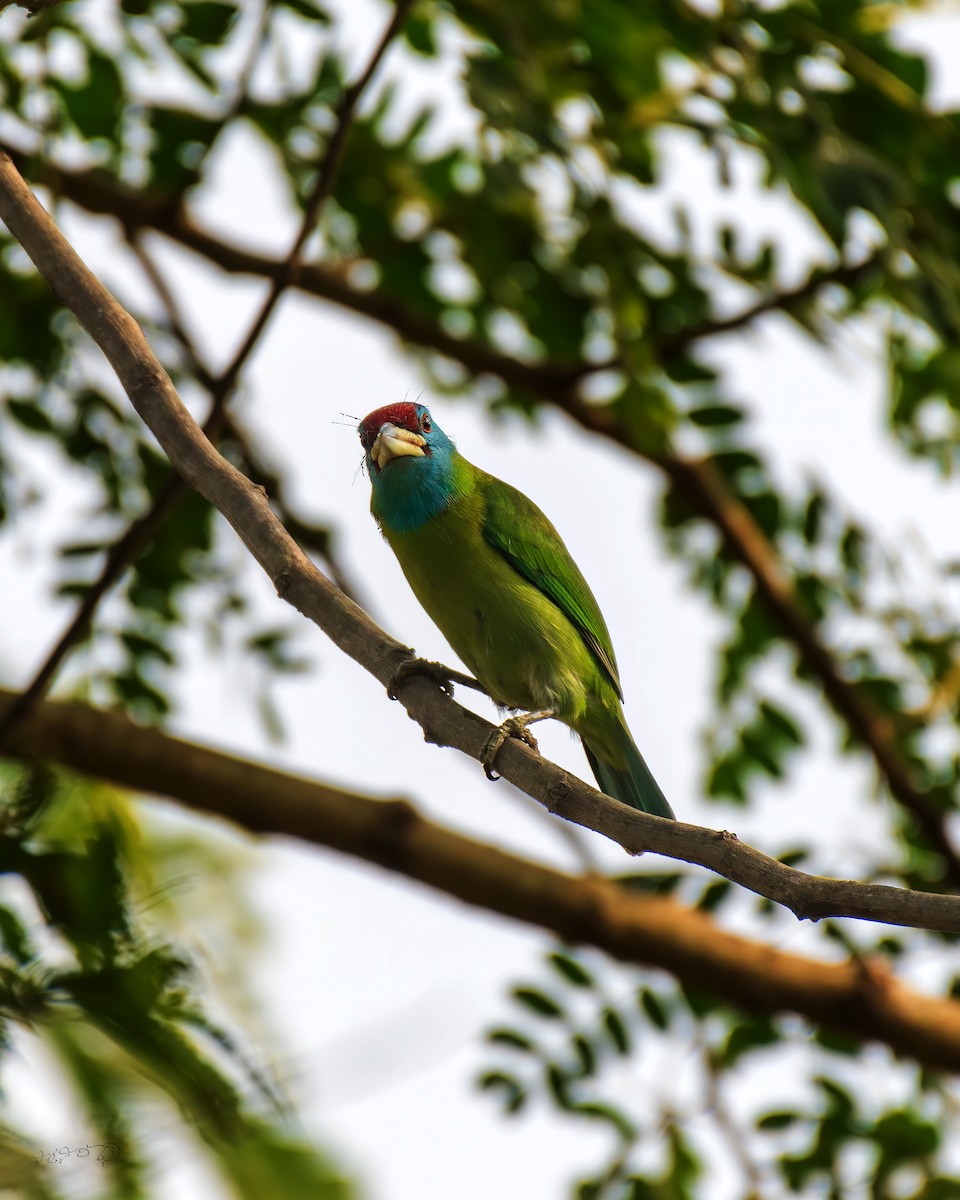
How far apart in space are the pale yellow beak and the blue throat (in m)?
0.02

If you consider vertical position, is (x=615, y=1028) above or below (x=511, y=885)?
below

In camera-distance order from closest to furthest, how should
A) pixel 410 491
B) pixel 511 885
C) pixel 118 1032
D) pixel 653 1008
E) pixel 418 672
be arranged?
1. pixel 118 1032
2. pixel 418 672
3. pixel 410 491
4. pixel 511 885
5. pixel 653 1008

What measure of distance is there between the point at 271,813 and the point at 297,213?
2203mm

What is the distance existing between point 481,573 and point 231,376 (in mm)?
768

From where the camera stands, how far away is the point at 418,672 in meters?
2.71

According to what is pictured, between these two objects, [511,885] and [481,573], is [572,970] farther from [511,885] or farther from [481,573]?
[481,573]

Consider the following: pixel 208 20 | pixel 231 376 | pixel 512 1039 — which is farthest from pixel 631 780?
pixel 208 20

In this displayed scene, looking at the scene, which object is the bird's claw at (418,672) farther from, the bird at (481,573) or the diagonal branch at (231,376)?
the diagonal branch at (231,376)

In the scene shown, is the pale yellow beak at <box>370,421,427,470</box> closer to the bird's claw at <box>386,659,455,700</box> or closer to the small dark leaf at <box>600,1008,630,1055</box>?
the bird's claw at <box>386,659,455,700</box>

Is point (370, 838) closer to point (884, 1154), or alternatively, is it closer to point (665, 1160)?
point (665, 1160)

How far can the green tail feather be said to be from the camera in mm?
3697

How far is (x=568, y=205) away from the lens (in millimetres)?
4074

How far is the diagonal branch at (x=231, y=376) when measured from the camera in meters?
3.14

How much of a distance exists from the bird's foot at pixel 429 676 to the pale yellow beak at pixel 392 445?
571 mm
